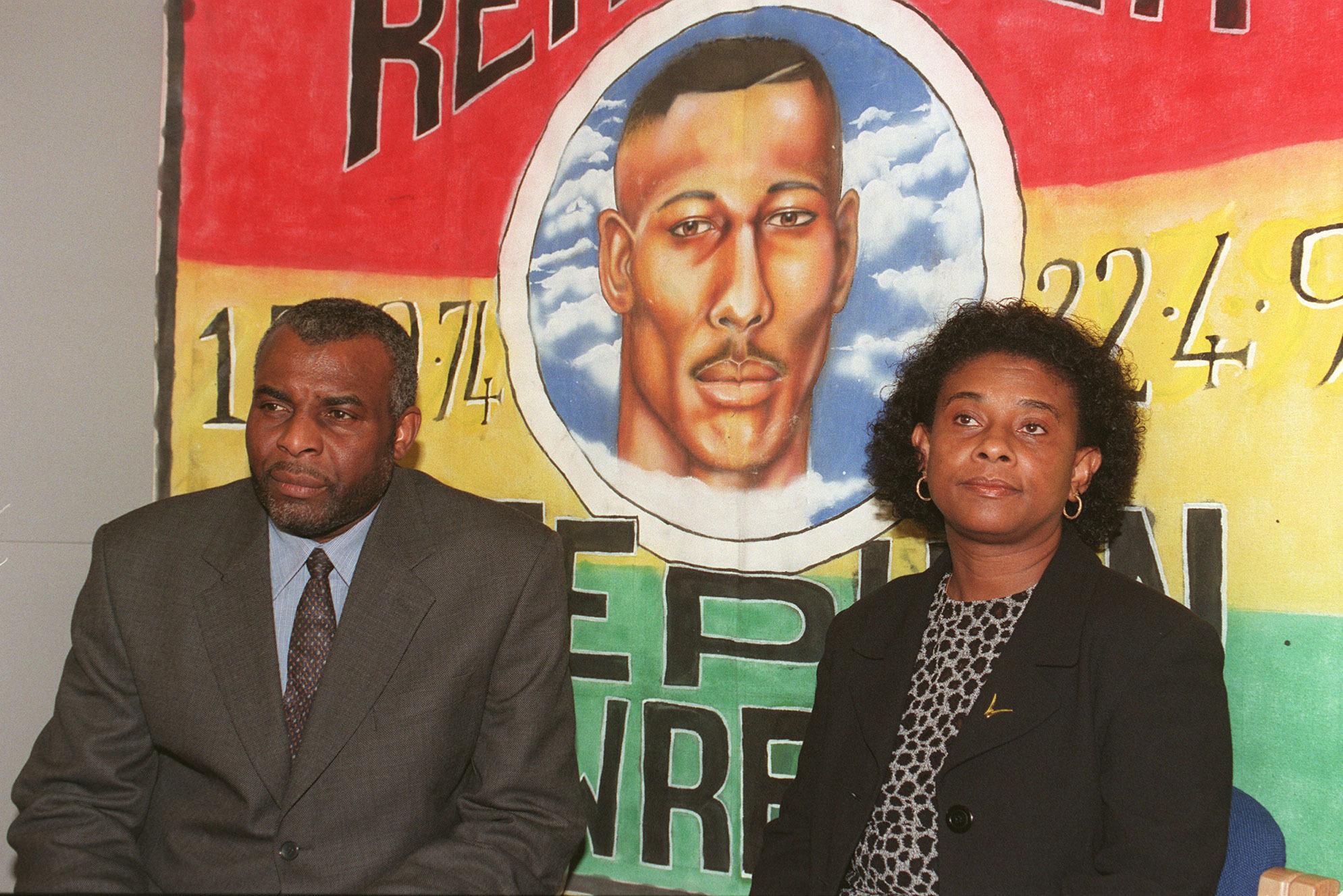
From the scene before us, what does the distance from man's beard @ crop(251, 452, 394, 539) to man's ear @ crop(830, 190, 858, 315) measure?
1050mm

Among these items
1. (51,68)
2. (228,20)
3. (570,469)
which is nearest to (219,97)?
(228,20)

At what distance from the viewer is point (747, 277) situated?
2725 mm

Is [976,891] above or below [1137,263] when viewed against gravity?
below

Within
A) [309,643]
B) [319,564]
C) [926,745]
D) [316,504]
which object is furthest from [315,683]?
[926,745]

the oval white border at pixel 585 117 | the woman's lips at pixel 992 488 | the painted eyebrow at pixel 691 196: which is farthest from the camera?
the painted eyebrow at pixel 691 196

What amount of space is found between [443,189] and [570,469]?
81cm

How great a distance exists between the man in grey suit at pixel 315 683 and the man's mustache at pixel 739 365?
2.19 ft

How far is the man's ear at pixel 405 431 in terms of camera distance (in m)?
2.30

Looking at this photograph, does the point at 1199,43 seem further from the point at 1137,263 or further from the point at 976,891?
the point at 976,891

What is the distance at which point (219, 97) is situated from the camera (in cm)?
330

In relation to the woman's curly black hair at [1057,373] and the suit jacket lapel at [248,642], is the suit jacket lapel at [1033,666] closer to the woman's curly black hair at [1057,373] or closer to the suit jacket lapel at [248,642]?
the woman's curly black hair at [1057,373]

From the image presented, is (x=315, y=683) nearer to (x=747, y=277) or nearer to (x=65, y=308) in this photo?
(x=747, y=277)

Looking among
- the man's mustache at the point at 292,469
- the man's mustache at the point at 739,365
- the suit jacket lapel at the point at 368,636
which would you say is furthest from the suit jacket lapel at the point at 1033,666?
the man's mustache at the point at 292,469

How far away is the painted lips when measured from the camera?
2711 millimetres
